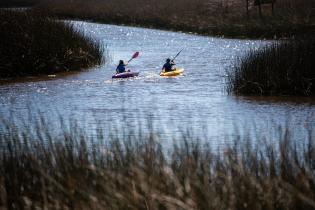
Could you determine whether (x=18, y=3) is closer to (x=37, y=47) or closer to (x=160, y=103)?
(x=37, y=47)

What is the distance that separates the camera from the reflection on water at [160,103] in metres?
14.1

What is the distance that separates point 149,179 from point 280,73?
38.5 feet

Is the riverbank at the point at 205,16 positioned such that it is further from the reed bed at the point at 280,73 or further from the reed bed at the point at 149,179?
the reed bed at the point at 149,179

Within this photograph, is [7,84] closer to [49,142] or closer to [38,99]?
[38,99]

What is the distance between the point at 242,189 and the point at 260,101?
11.2 metres

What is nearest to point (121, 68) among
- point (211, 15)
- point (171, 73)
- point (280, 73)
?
point (171, 73)

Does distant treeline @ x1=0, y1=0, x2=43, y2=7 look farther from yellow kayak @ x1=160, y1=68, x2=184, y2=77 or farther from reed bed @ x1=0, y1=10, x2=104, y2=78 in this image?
yellow kayak @ x1=160, y1=68, x2=184, y2=77

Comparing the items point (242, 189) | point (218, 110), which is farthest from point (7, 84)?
point (242, 189)

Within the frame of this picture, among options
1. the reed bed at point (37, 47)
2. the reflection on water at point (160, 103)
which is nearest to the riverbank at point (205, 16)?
the reflection on water at point (160, 103)

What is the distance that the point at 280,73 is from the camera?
18234mm

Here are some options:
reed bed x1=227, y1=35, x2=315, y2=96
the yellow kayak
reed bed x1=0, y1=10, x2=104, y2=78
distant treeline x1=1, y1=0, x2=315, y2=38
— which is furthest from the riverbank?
reed bed x1=227, y1=35, x2=315, y2=96

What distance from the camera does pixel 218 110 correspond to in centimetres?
1677

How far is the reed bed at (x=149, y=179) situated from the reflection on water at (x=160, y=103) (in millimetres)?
2196

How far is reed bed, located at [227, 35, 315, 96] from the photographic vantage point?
707 inches
